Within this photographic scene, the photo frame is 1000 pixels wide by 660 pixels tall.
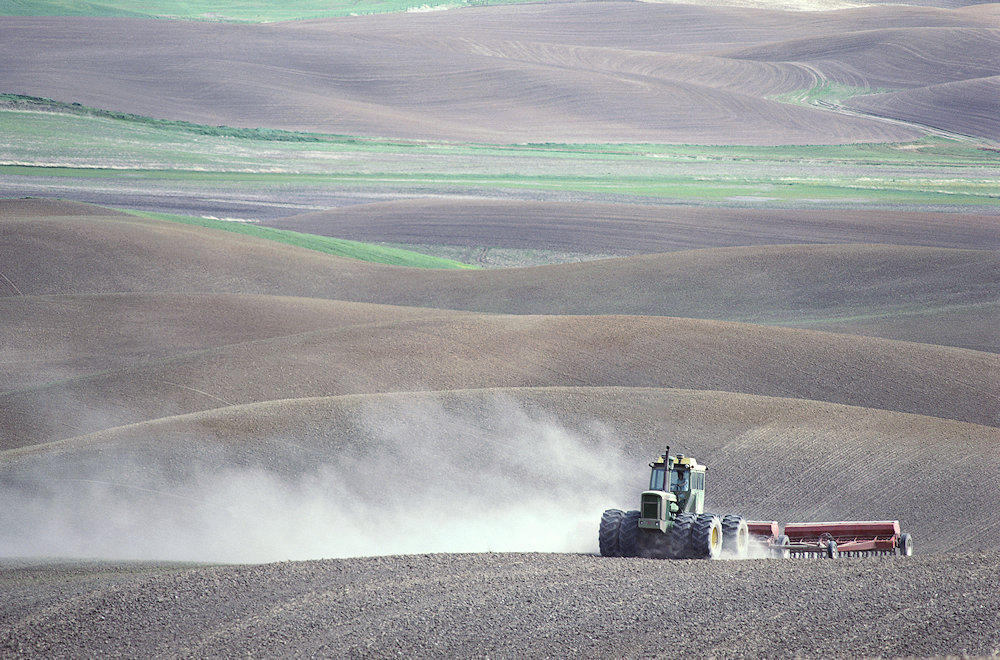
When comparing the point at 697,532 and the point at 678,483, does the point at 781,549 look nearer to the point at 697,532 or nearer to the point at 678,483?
the point at 678,483

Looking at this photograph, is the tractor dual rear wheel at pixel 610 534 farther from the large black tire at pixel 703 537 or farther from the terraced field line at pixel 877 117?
the terraced field line at pixel 877 117

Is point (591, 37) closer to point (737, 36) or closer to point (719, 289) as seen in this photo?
point (737, 36)

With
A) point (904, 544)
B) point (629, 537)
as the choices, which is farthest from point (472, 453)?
point (904, 544)

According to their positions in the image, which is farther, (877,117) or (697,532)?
(877,117)

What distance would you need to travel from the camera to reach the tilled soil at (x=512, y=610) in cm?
983

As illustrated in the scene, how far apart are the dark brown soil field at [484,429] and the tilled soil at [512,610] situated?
4cm

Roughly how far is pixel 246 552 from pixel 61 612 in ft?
16.0

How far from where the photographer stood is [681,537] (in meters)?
13.9

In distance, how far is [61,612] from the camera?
35.1ft

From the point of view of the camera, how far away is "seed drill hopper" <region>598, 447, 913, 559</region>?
45.5 feet

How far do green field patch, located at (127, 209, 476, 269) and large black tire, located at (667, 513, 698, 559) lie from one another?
34.3 m

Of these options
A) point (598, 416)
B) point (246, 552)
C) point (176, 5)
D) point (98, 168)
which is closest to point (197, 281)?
point (598, 416)

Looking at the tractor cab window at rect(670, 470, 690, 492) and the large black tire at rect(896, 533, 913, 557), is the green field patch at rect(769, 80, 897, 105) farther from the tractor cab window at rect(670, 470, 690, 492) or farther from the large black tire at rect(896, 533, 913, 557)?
the tractor cab window at rect(670, 470, 690, 492)

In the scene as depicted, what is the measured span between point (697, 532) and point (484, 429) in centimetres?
663
